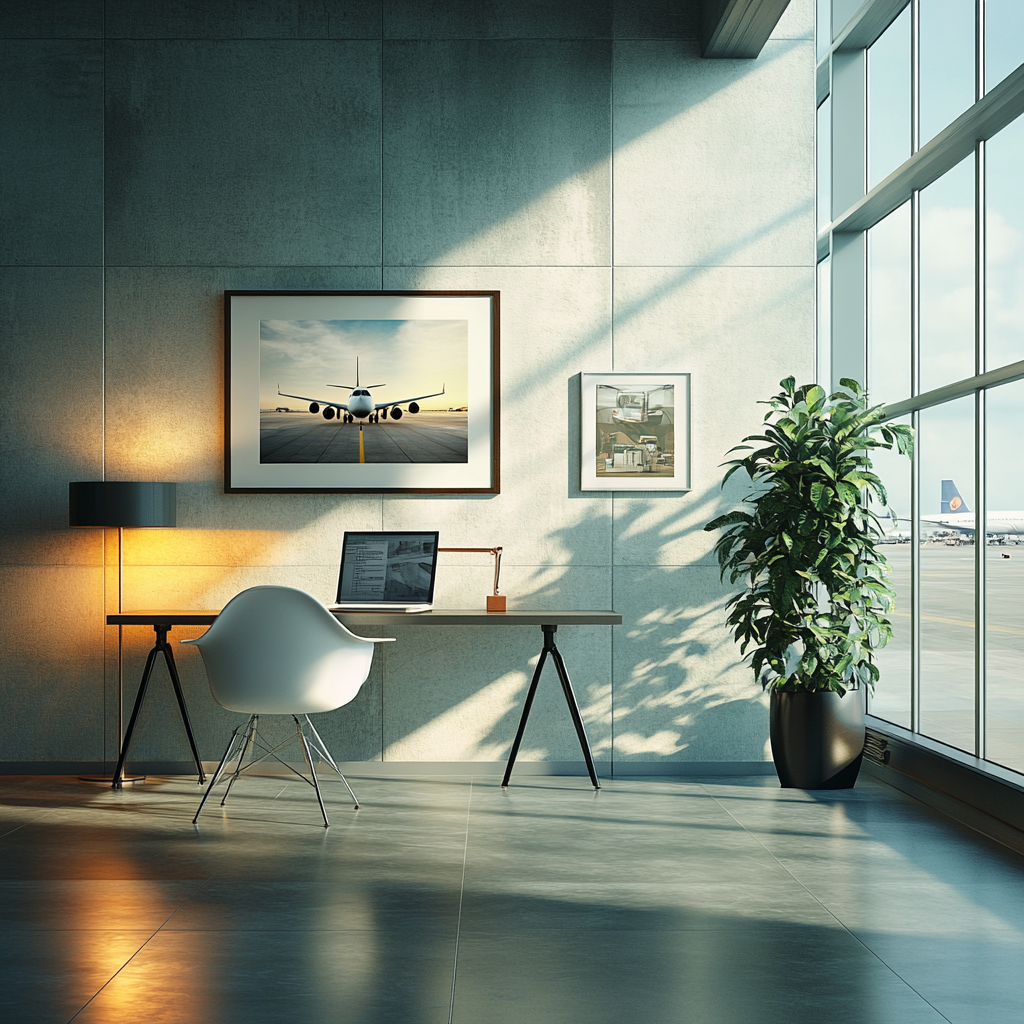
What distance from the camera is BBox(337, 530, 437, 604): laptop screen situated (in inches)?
197

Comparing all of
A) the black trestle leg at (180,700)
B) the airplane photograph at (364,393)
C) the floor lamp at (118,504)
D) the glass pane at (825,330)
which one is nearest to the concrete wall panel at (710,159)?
the glass pane at (825,330)

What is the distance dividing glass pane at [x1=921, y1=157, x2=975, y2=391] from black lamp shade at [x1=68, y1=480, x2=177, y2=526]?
3.54 metres

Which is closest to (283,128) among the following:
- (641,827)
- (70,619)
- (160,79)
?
(160,79)

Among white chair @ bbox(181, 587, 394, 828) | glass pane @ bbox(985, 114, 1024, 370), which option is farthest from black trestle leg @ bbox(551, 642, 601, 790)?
glass pane @ bbox(985, 114, 1024, 370)

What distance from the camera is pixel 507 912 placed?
3074 millimetres

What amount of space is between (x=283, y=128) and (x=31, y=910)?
12.4 feet

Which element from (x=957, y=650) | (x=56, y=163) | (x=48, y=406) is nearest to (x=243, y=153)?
(x=56, y=163)

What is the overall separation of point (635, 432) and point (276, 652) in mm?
2134

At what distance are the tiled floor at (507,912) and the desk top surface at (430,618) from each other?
770mm

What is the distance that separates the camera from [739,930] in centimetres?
292

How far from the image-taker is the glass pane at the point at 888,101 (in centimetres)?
498

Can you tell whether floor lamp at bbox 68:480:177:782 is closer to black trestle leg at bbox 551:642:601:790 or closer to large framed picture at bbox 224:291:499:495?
large framed picture at bbox 224:291:499:495

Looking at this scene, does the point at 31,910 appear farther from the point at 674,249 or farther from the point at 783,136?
the point at 783,136

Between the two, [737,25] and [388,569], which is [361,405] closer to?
[388,569]
